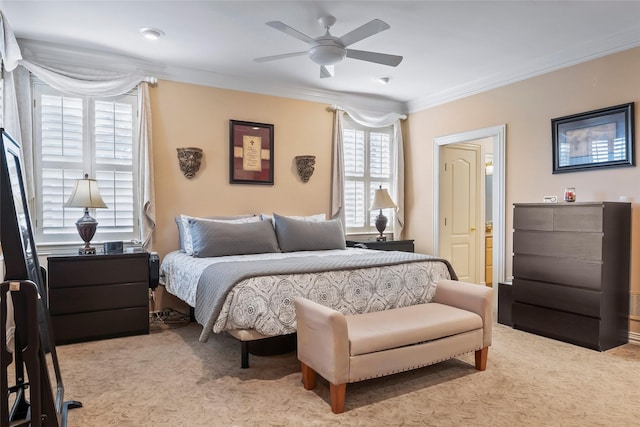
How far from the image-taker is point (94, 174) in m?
4.06

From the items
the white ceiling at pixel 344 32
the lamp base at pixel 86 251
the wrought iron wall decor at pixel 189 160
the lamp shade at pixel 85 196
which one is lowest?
the lamp base at pixel 86 251

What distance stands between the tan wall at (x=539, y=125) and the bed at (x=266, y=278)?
1590mm

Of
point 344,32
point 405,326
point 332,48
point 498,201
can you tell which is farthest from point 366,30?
point 498,201

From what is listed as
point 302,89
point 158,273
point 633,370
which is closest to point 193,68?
point 302,89

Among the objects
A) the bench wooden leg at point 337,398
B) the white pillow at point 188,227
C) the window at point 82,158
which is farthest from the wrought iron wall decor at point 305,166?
the bench wooden leg at point 337,398

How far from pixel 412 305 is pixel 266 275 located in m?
1.17

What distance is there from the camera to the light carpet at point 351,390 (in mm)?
2209

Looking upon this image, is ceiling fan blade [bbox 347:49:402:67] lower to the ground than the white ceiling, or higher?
lower

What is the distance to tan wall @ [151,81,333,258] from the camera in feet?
14.3

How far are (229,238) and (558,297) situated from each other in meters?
3.00

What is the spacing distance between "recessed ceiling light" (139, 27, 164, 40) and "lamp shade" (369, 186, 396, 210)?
10.1 ft

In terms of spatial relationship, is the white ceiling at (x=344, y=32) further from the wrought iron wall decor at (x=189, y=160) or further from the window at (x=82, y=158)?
the wrought iron wall decor at (x=189, y=160)

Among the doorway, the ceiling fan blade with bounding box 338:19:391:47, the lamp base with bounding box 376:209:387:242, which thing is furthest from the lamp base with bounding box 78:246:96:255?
the doorway

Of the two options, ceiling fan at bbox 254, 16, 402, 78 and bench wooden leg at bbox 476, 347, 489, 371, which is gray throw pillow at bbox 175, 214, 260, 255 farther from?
bench wooden leg at bbox 476, 347, 489, 371
